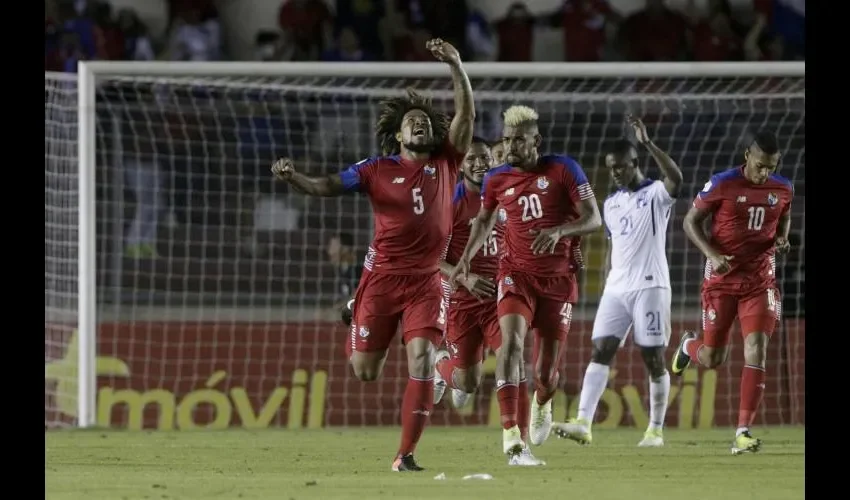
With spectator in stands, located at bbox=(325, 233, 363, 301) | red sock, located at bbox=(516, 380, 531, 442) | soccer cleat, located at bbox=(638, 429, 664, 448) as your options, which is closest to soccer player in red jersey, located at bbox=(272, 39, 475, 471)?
red sock, located at bbox=(516, 380, 531, 442)

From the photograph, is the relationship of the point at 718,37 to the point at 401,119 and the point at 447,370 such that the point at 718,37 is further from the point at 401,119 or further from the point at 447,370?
the point at 401,119

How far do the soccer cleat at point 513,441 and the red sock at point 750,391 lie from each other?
2.22m

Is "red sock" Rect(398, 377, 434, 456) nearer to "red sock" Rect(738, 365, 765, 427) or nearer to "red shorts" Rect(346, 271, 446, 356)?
"red shorts" Rect(346, 271, 446, 356)

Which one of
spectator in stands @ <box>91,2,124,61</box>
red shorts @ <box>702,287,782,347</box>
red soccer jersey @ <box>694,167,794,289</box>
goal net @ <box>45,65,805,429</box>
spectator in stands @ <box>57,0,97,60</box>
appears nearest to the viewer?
red shorts @ <box>702,287,782,347</box>

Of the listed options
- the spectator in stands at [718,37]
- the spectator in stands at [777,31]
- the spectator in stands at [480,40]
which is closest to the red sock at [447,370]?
the spectator in stands at [480,40]

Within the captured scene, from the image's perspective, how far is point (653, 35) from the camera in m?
19.2

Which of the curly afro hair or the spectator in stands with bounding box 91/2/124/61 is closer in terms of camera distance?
the curly afro hair

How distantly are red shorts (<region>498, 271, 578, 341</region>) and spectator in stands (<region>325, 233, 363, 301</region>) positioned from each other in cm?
492

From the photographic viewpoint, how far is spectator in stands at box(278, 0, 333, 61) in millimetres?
19219

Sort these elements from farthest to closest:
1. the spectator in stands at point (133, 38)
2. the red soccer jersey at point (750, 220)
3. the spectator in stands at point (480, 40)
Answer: the spectator in stands at point (480, 40), the spectator in stands at point (133, 38), the red soccer jersey at point (750, 220)

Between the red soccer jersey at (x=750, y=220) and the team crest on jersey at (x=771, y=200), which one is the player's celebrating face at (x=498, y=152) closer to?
the red soccer jersey at (x=750, y=220)

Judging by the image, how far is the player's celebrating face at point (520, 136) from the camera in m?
10.0

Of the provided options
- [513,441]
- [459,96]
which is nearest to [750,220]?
[513,441]
